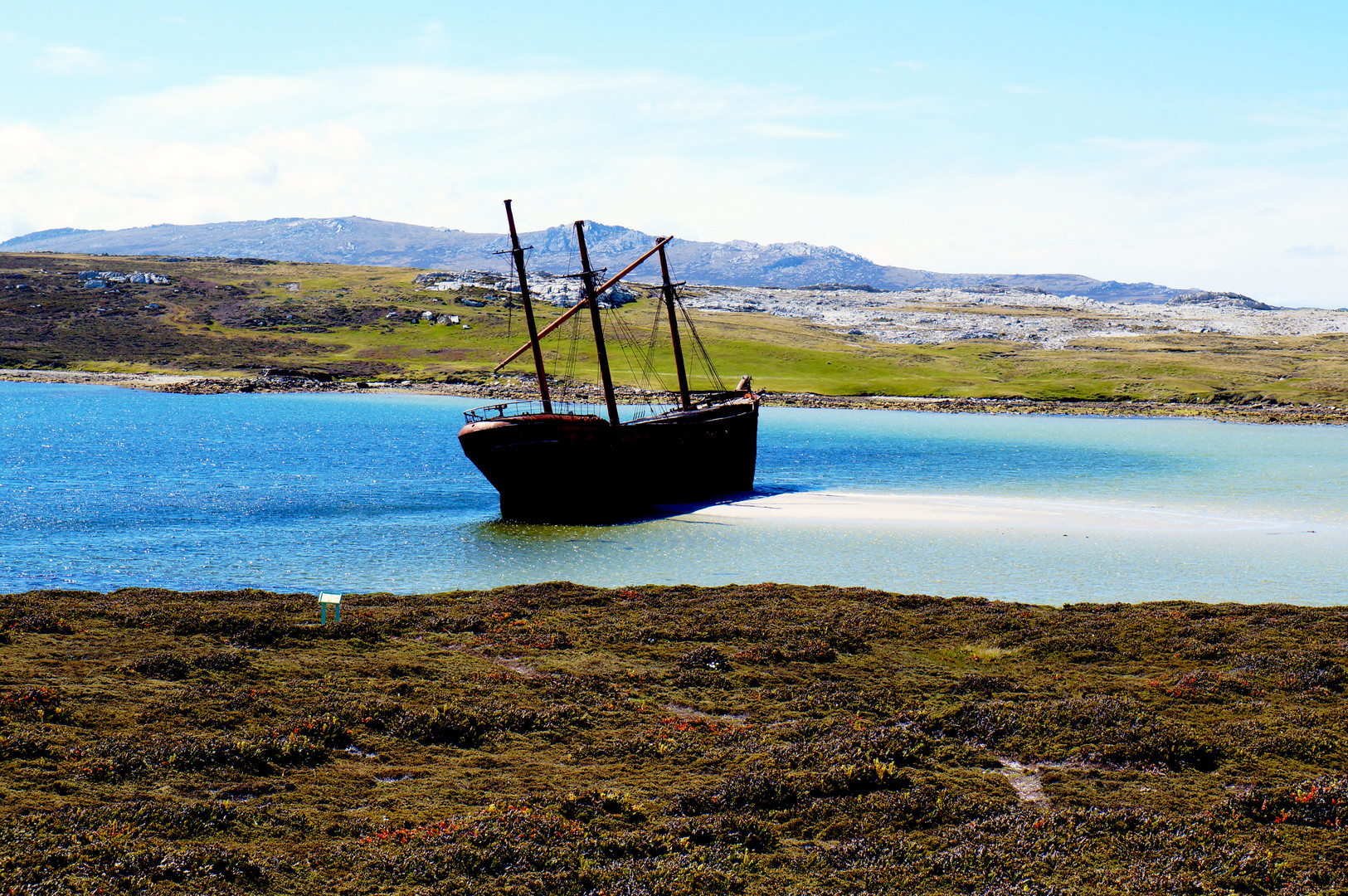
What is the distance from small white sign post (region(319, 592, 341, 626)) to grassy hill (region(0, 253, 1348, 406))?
3911 inches

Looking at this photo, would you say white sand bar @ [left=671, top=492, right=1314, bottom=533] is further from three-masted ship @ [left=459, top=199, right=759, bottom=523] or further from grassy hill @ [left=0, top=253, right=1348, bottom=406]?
grassy hill @ [left=0, top=253, right=1348, bottom=406]

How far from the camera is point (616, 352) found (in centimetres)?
16112

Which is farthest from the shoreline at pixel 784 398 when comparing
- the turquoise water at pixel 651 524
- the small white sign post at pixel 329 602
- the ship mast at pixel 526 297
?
the small white sign post at pixel 329 602

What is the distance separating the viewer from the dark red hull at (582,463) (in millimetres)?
48594

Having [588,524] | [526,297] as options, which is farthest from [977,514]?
Answer: [526,297]

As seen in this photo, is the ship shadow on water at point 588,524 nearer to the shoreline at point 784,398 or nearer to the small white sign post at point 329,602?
the small white sign post at point 329,602

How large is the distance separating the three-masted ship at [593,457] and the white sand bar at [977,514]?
3259mm

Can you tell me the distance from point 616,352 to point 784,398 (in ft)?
138

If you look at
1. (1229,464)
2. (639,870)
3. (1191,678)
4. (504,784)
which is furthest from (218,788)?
(1229,464)

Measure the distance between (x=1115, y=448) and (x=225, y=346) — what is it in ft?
469

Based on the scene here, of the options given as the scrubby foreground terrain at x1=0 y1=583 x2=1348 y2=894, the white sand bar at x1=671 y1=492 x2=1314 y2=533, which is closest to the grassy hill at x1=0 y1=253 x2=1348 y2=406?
the white sand bar at x1=671 y1=492 x2=1314 y2=533

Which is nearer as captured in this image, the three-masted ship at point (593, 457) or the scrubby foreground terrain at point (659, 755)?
the scrubby foreground terrain at point (659, 755)

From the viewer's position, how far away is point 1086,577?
118 ft

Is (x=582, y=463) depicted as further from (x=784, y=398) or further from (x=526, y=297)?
(x=784, y=398)
